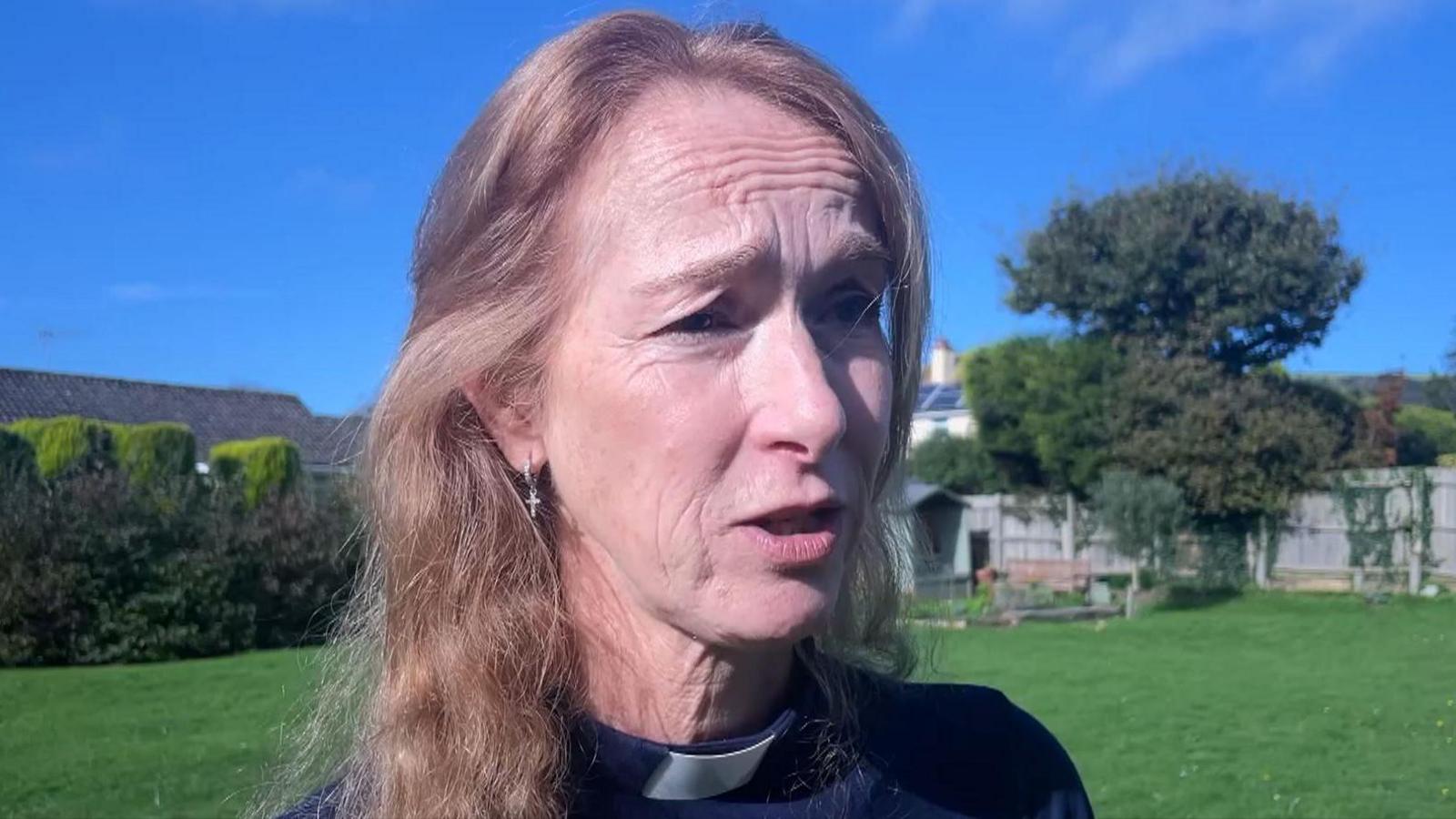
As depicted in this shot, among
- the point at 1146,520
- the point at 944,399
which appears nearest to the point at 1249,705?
the point at 1146,520

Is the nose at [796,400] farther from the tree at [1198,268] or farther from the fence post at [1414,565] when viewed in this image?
the tree at [1198,268]

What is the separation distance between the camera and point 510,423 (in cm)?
158

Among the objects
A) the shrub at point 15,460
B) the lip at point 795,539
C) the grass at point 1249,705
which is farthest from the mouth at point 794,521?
the shrub at point 15,460

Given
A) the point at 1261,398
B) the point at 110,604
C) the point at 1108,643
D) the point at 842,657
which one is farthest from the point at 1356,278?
the point at 842,657

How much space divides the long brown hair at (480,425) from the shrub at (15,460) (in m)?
18.0

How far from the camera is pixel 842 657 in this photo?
1849mm

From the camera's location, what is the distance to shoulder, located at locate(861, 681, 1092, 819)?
1.75 meters

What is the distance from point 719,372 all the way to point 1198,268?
84.8ft

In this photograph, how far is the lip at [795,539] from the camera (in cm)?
137

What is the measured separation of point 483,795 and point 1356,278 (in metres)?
26.6

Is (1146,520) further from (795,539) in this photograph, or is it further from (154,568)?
(795,539)

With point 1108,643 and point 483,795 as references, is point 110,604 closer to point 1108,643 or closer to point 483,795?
point 1108,643

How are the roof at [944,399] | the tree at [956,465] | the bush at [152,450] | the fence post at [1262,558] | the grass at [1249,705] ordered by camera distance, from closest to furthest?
the grass at [1249,705] → the bush at [152,450] → the fence post at [1262,558] → the tree at [956,465] → the roof at [944,399]

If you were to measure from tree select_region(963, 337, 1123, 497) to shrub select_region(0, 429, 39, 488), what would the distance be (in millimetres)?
18447
